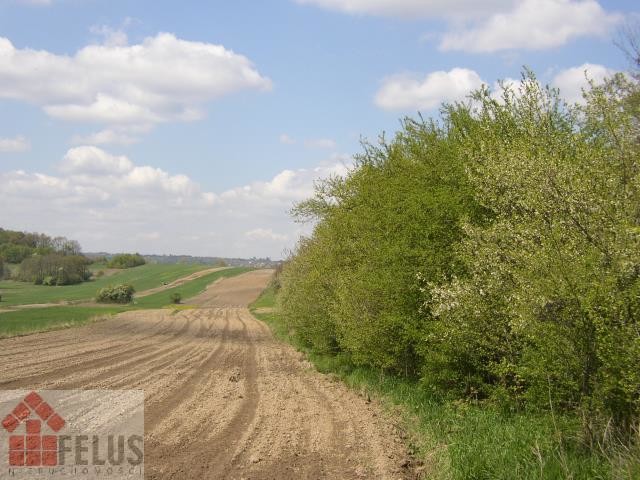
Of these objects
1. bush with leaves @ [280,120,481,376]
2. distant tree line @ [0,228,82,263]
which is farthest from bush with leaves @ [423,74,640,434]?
distant tree line @ [0,228,82,263]

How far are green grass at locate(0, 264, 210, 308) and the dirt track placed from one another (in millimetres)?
56425

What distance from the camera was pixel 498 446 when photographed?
8836 millimetres

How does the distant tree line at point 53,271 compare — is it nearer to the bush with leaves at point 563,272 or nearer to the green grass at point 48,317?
the green grass at point 48,317

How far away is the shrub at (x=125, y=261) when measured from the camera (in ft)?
486

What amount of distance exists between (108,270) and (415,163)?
13426cm

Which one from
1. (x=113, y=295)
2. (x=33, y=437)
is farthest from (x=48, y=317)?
(x=33, y=437)

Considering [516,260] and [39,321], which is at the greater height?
[516,260]

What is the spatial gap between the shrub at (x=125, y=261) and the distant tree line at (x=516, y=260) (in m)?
141

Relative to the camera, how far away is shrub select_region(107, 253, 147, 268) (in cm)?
14825

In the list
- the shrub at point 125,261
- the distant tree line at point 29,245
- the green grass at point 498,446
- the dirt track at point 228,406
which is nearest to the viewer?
the green grass at point 498,446

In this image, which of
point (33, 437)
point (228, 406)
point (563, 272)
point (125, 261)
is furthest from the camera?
point (125, 261)

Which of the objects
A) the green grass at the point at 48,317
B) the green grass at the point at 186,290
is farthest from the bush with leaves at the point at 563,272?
the green grass at the point at 186,290

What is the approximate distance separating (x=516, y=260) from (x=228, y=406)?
837cm

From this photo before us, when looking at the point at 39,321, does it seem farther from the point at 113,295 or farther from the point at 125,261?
the point at 125,261
